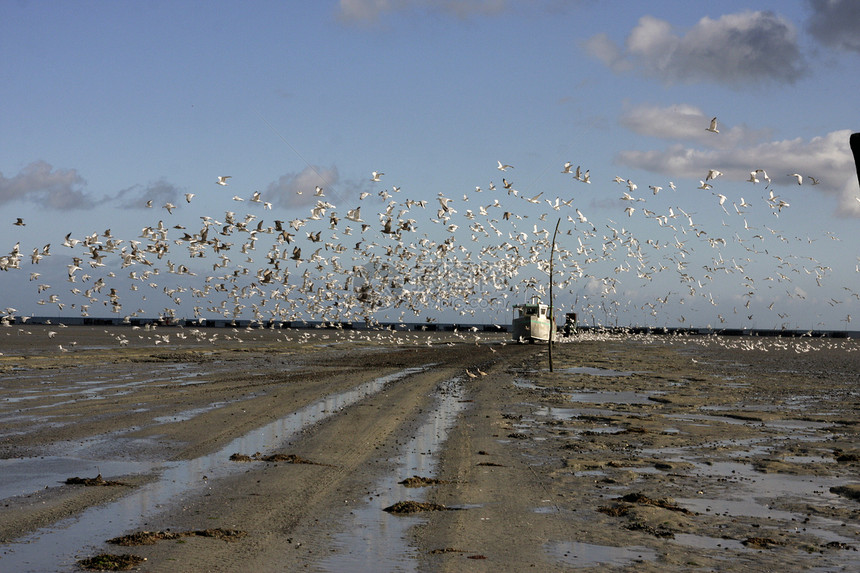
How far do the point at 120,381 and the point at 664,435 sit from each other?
69.8 ft

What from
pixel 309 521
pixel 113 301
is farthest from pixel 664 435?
pixel 113 301

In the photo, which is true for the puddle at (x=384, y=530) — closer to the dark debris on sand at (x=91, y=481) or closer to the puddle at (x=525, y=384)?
the dark debris on sand at (x=91, y=481)

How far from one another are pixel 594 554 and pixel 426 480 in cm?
429

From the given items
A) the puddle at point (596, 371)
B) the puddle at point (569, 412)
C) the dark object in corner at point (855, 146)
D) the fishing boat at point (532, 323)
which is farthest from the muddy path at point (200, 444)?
the fishing boat at point (532, 323)

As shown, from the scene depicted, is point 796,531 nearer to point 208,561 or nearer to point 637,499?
point 637,499

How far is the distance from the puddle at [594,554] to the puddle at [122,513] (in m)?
4.86

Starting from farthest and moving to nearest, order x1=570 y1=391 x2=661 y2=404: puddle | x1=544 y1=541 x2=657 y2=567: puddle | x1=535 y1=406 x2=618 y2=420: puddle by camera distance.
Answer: x1=570 y1=391 x2=661 y2=404: puddle → x1=535 y1=406 x2=618 y2=420: puddle → x1=544 y1=541 x2=657 y2=567: puddle

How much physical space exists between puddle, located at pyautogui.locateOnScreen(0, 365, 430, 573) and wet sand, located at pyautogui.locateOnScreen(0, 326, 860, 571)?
1.6 inches

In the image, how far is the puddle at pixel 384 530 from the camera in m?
8.84

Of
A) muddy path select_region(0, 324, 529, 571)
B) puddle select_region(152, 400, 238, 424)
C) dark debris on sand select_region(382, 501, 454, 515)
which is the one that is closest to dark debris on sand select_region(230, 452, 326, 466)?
muddy path select_region(0, 324, 529, 571)

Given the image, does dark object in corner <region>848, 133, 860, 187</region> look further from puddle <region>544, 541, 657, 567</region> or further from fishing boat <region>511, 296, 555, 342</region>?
fishing boat <region>511, 296, 555, 342</region>

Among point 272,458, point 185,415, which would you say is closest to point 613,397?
point 185,415

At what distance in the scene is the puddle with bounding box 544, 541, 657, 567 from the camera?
9.12 meters

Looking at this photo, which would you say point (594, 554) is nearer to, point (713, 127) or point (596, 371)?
point (713, 127)
